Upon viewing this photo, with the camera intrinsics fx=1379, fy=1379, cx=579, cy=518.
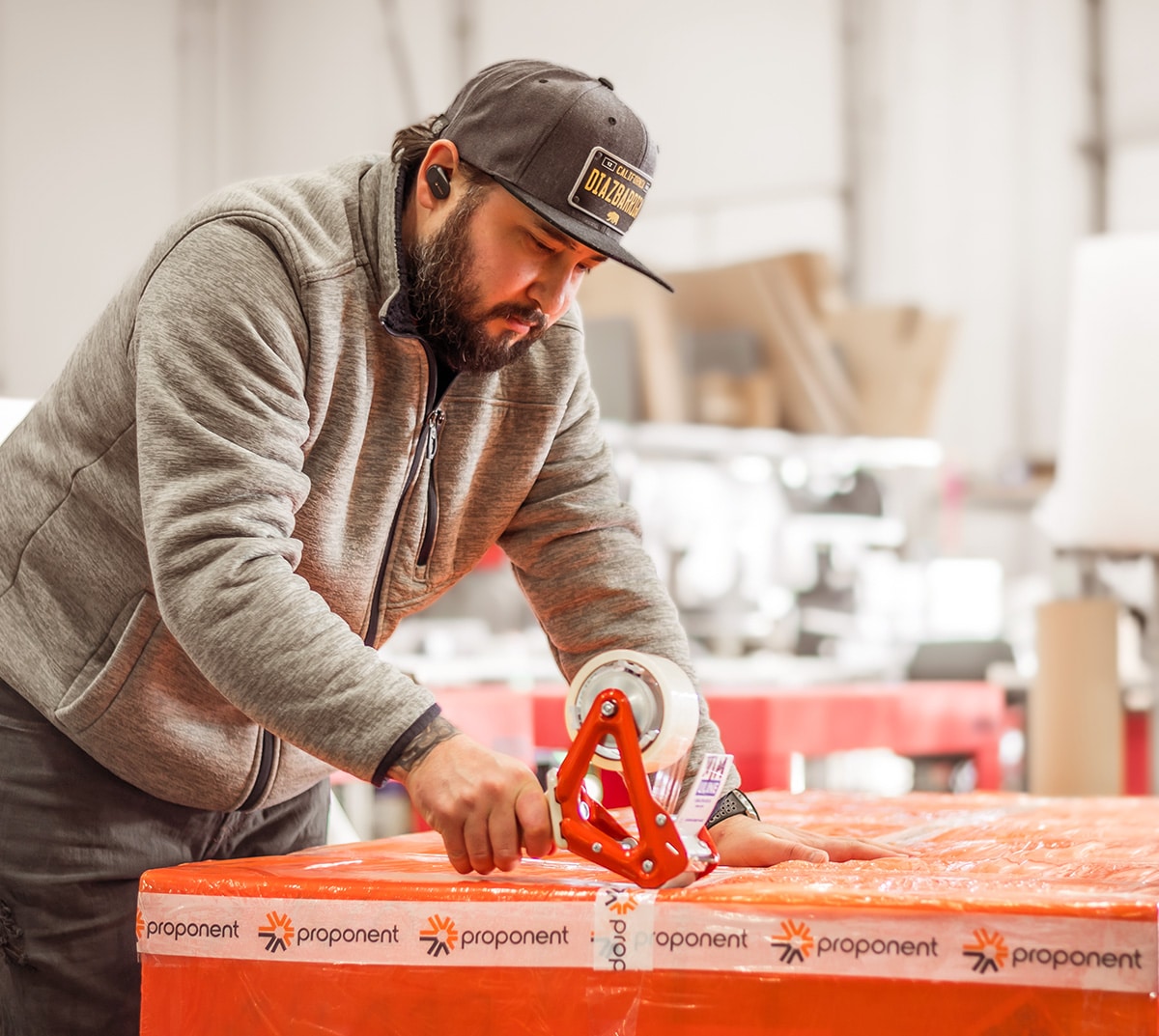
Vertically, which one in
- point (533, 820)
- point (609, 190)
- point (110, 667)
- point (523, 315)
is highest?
point (609, 190)

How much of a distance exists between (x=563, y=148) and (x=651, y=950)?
0.70 meters

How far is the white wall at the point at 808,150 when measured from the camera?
8492 millimetres

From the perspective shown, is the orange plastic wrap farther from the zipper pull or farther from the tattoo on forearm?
the zipper pull

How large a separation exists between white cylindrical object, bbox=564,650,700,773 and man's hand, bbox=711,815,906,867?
0.19m

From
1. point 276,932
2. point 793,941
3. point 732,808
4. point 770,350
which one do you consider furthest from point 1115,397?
point 770,350

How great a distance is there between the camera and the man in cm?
115

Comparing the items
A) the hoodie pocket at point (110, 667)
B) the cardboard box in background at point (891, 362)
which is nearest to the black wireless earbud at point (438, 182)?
the hoodie pocket at point (110, 667)

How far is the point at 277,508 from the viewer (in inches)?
45.6

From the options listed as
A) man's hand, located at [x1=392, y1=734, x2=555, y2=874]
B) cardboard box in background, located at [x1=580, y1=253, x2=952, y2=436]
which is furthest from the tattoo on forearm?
cardboard box in background, located at [x1=580, y1=253, x2=952, y2=436]

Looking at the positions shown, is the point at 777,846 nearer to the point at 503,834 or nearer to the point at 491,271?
the point at 503,834

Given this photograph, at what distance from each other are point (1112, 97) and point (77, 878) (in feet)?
28.8

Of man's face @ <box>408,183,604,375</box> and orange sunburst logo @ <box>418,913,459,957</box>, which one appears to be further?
man's face @ <box>408,183,604,375</box>

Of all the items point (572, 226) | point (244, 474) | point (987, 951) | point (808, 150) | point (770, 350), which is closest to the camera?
point (987, 951)

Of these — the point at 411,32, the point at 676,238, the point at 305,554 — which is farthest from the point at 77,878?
the point at 411,32
